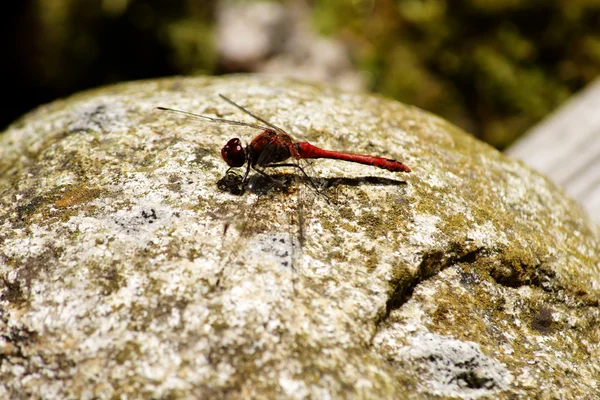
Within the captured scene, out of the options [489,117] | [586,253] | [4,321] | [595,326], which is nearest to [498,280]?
[595,326]

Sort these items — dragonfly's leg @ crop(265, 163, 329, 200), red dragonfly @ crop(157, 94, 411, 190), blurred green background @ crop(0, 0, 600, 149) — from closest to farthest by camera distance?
dragonfly's leg @ crop(265, 163, 329, 200), red dragonfly @ crop(157, 94, 411, 190), blurred green background @ crop(0, 0, 600, 149)

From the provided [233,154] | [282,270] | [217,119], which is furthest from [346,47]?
[282,270]

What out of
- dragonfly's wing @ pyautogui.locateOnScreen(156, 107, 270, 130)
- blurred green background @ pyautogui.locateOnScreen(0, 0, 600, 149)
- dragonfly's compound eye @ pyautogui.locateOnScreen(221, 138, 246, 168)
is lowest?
blurred green background @ pyautogui.locateOnScreen(0, 0, 600, 149)

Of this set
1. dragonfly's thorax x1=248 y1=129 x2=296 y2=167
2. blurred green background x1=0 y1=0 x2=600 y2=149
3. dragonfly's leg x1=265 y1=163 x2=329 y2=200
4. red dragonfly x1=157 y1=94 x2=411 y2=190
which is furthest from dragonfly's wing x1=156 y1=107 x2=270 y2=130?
blurred green background x1=0 y1=0 x2=600 y2=149

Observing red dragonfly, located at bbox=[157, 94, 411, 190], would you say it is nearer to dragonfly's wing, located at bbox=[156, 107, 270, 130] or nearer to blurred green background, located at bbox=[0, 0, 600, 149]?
dragonfly's wing, located at bbox=[156, 107, 270, 130]

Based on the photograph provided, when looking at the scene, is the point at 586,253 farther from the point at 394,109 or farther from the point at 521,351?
the point at 394,109

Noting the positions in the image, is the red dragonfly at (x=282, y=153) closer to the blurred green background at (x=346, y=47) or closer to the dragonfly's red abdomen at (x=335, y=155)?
the dragonfly's red abdomen at (x=335, y=155)

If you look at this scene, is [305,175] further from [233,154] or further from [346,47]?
[346,47]
